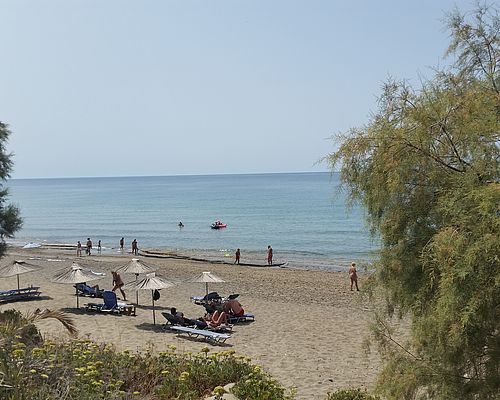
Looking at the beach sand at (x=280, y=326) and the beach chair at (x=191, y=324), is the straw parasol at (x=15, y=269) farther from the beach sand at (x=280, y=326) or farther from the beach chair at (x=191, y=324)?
the beach chair at (x=191, y=324)

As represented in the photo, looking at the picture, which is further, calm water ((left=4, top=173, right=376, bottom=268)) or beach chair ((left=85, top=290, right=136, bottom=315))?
calm water ((left=4, top=173, right=376, bottom=268))

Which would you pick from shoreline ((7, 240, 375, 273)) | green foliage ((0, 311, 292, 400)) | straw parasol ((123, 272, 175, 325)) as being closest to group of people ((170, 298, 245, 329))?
straw parasol ((123, 272, 175, 325))

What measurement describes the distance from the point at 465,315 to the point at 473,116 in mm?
2166

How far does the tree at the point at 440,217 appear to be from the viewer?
16.4 feet

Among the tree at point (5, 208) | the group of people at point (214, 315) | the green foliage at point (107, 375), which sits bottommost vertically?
the group of people at point (214, 315)

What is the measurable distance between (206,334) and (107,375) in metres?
6.37

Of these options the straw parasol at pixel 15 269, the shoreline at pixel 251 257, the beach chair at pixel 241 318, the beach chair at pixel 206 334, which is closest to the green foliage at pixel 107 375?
the beach chair at pixel 206 334

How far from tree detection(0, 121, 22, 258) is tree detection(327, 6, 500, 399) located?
11.5m

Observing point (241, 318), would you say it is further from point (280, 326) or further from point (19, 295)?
point (19, 295)

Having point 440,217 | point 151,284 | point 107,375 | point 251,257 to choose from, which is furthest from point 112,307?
point 251,257

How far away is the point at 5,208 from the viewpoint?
15.8m

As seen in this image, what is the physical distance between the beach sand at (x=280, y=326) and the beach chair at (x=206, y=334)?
0.22 m

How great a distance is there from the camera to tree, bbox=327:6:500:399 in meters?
4.99

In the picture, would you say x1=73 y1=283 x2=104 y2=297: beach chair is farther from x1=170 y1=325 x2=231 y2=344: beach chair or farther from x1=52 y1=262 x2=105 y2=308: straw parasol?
x1=170 y1=325 x2=231 y2=344: beach chair
